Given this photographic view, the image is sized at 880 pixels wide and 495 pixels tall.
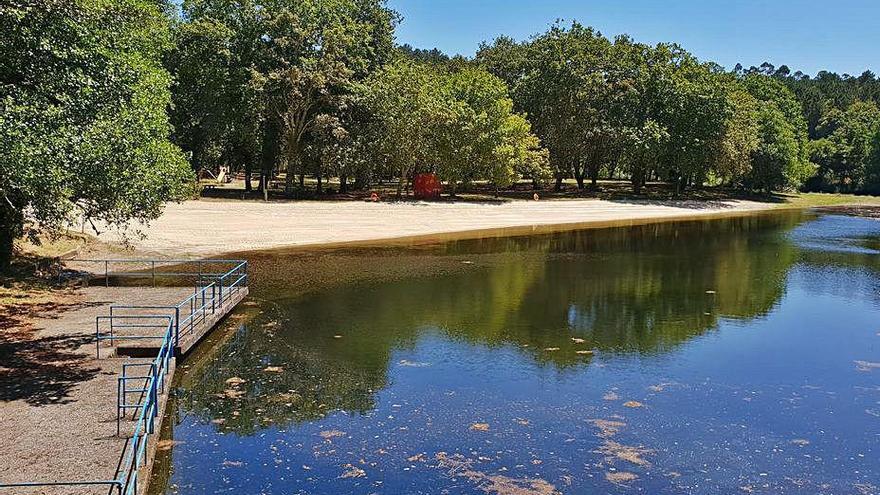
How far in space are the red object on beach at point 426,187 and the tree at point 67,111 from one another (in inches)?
1825

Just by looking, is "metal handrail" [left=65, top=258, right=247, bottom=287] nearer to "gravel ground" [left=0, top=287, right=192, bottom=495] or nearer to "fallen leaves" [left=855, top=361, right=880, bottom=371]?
"gravel ground" [left=0, top=287, right=192, bottom=495]

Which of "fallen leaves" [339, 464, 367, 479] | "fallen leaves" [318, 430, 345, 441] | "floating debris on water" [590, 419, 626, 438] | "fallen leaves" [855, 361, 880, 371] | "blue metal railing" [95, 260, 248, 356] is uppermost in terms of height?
"blue metal railing" [95, 260, 248, 356]

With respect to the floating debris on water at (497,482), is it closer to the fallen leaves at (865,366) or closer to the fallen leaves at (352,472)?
the fallen leaves at (352,472)

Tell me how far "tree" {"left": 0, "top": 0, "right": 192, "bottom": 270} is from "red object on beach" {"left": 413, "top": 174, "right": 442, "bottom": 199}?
152ft

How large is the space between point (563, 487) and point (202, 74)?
53.0 metres

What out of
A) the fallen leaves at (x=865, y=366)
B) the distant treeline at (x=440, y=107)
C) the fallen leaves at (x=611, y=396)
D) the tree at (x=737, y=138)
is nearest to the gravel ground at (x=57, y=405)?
the fallen leaves at (x=611, y=396)

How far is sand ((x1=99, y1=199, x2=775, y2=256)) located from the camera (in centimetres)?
3912

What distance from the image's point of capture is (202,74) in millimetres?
57406

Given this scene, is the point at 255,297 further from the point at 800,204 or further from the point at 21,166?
the point at 800,204

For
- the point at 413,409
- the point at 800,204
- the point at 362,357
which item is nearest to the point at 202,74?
the point at 362,357

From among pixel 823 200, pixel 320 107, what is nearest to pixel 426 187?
pixel 320 107

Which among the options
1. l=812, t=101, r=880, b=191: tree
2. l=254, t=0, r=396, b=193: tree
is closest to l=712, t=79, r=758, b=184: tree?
l=812, t=101, r=880, b=191: tree

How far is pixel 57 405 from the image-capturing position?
14008 millimetres

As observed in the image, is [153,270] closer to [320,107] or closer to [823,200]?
[320,107]
